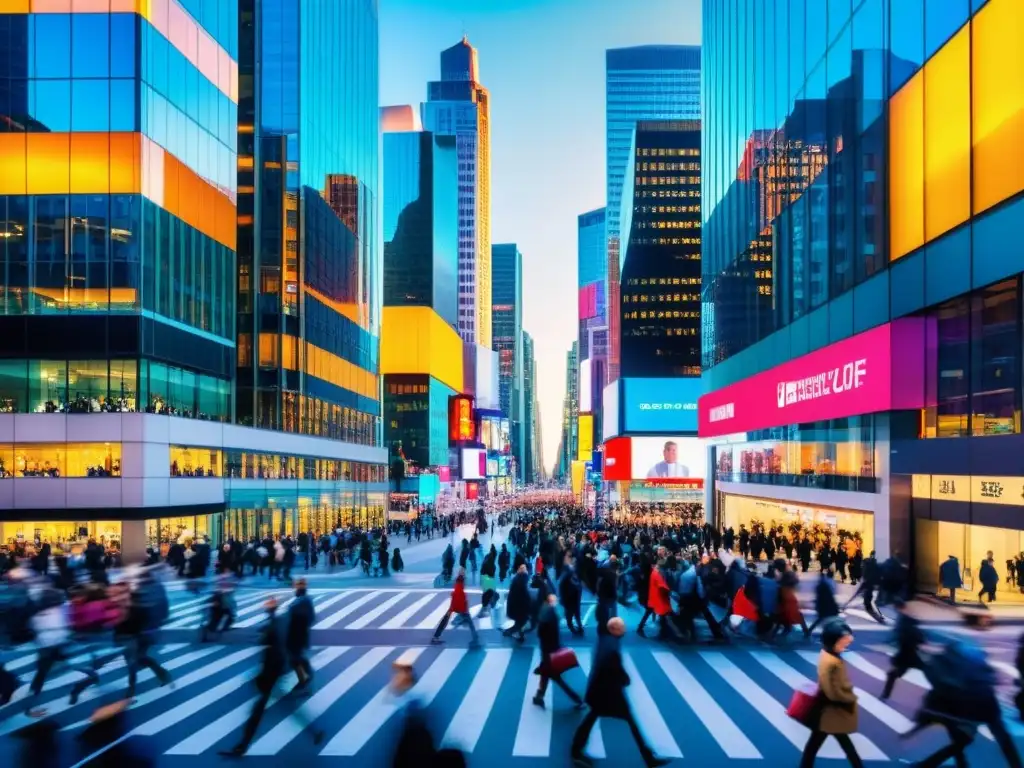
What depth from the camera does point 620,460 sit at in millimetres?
88812

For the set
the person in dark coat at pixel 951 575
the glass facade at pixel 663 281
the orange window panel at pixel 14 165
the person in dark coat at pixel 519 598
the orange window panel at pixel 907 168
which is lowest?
the person in dark coat at pixel 951 575

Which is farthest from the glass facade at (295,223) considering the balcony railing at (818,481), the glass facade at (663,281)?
the glass facade at (663,281)

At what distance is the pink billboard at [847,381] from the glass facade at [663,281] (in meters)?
101

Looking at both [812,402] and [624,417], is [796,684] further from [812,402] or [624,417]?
[624,417]

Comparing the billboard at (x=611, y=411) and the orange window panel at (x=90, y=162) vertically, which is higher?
the orange window panel at (x=90, y=162)

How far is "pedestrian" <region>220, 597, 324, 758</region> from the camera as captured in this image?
9.34 m

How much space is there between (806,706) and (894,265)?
1940 centimetres

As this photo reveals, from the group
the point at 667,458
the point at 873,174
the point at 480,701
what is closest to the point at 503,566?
the point at 480,701

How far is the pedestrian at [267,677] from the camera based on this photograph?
934 cm

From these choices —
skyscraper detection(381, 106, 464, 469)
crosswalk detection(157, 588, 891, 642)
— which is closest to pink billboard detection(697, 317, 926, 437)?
crosswalk detection(157, 588, 891, 642)

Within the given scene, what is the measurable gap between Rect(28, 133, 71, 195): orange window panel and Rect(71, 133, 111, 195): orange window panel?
26 centimetres

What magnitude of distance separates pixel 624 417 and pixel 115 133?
212 feet

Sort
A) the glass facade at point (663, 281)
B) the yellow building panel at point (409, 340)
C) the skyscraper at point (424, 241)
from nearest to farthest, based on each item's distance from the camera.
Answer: the yellow building panel at point (409, 340), the glass facade at point (663, 281), the skyscraper at point (424, 241)

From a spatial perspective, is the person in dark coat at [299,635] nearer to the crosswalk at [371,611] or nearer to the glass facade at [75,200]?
the crosswalk at [371,611]
